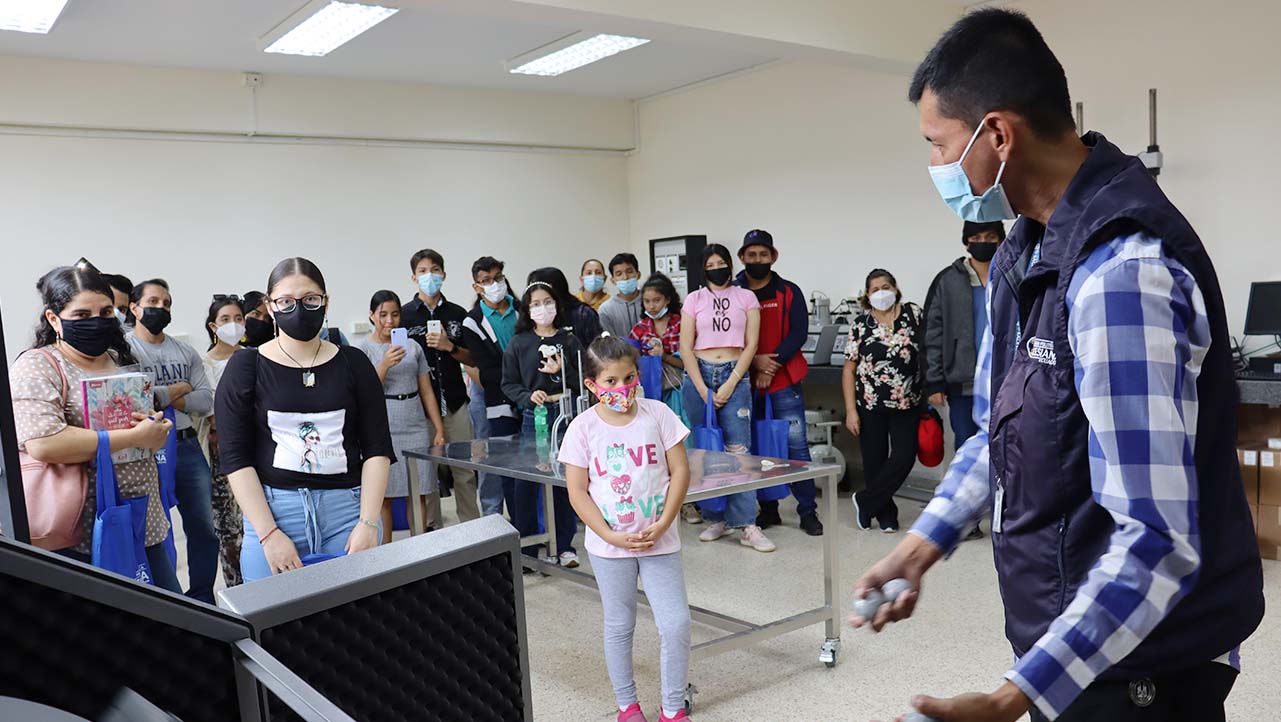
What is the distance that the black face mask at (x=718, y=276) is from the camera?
5.38 m

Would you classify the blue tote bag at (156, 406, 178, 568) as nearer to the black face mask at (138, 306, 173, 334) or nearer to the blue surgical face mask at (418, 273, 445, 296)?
the black face mask at (138, 306, 173, 334)

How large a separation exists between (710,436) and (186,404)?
256 centimetres

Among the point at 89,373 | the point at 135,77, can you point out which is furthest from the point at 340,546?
the point at 135,77

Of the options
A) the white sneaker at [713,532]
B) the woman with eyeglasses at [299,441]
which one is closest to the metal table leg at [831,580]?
the woman with eyeglasses at [299,441]

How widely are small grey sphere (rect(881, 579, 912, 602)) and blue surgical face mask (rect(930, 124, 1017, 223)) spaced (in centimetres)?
48

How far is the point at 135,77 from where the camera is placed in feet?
21.5

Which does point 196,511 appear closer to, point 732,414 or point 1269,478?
point 732,414

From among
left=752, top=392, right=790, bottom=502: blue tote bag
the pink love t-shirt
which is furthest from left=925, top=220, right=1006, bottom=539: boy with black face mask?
the pink love t-shirt

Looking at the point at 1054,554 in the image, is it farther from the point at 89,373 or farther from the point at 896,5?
the point at 896,5

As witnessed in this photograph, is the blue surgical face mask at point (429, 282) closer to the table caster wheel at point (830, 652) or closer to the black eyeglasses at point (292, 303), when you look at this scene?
the black eyeglasses at point (292, 303)

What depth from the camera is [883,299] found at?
5383mm

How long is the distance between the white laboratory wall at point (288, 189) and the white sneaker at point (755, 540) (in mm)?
3687

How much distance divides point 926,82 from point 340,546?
2.22m

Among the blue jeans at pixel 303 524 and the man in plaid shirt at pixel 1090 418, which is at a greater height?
the man in plaid shirt at pixel 1090 418
